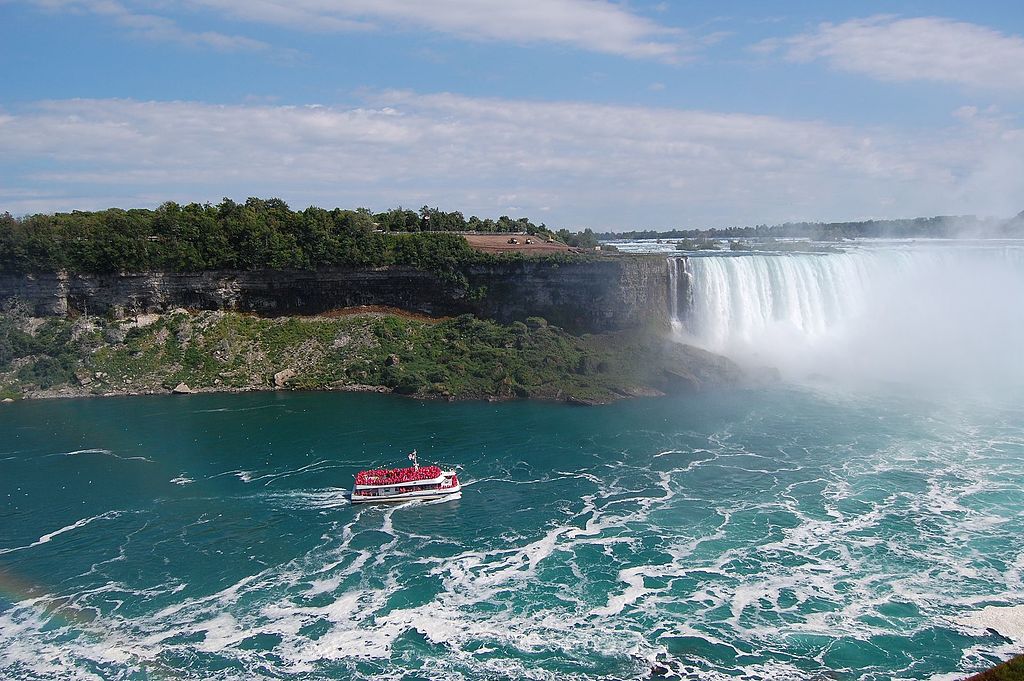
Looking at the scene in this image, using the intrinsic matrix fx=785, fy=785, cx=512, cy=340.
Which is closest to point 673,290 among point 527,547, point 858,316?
point 858,316

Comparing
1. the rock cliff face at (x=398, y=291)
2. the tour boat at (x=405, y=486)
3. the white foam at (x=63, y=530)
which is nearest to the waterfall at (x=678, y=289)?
the rock cliff face at (x=398, y=291)

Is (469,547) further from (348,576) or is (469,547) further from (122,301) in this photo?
(122,301)

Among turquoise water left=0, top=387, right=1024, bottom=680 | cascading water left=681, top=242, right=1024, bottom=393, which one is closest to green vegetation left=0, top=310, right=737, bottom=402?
turquoise water left=0, top=387, right=1024, bottom=680

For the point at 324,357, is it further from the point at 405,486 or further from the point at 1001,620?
the point at 1001,620

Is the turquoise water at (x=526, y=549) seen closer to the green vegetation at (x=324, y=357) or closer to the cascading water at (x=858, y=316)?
the green vegetation at (x=324, y=357)

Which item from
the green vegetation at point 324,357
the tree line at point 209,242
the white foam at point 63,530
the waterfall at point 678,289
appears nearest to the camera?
the white foam at point 63,530

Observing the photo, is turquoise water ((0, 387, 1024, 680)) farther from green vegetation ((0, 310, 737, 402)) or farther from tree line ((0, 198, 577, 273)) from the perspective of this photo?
tree line ((0, 198, 577, 273))
